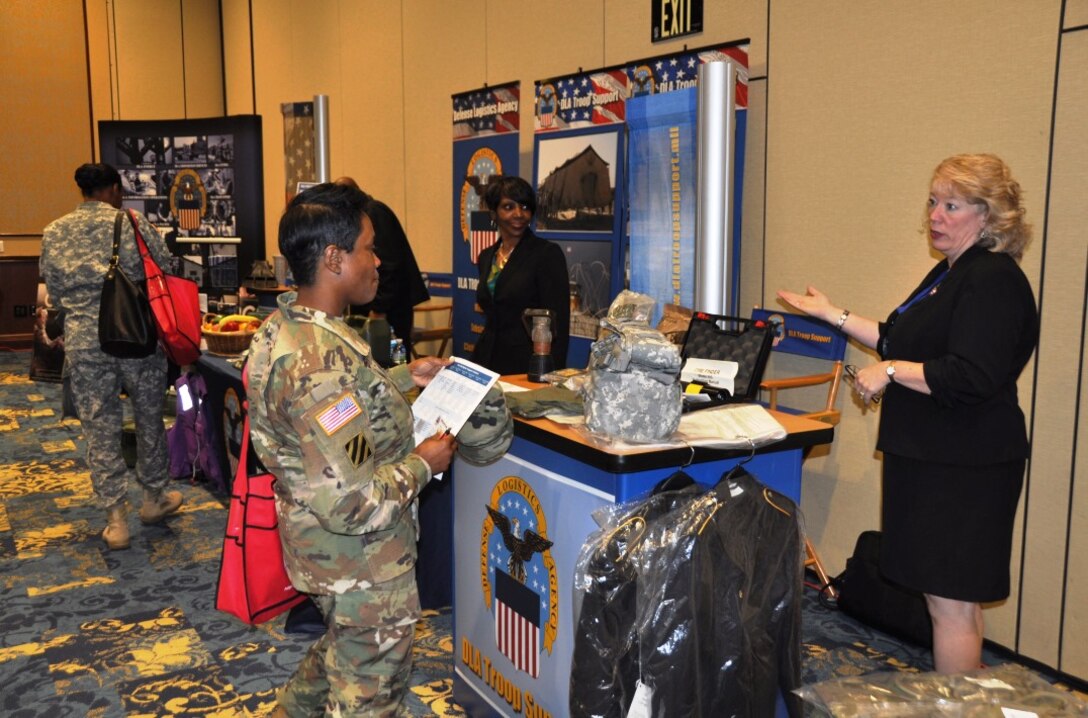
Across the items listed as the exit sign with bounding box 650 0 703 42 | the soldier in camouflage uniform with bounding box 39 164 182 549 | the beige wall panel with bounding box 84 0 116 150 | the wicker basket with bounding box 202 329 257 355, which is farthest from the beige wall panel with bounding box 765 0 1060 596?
the beige wall panel with bounding box 84 0 116 150

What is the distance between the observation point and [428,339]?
241 inches

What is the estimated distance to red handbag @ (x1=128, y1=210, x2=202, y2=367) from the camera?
3.90 metres

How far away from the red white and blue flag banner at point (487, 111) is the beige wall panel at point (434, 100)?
168 mm

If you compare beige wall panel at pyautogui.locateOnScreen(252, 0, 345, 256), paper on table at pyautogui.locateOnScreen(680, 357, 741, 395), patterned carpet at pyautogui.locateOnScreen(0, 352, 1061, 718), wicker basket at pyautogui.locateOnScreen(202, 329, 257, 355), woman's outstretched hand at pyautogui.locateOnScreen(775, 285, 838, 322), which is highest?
beige wall panel at pyautogui.locateOnScreen(252, 0, 345, 256)

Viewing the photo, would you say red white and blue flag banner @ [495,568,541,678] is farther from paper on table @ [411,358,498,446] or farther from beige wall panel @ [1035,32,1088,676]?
beige wall panel @ [1035,32,1088,676]

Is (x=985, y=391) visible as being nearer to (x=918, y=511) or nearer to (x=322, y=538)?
(x=918, y=511)

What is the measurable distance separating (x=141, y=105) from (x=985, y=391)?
1020 cm

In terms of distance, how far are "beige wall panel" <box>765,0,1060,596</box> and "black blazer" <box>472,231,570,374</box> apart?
37.0 inches

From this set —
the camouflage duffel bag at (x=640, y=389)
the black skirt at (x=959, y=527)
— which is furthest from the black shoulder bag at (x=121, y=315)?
the black skirt at (x=959, y=527)

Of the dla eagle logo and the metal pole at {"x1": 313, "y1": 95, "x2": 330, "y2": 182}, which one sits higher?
the metal pole at {"x1": 313, "y1": 95, "x2": 330, "y2": 182}

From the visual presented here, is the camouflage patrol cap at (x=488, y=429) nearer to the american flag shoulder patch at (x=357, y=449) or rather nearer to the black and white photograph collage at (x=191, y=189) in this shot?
the american flag shoulder patch at (x=357, y=449)

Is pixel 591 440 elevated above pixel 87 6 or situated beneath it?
situated beneath

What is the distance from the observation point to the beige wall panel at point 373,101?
22.5ft

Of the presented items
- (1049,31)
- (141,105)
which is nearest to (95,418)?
(1049,31)
